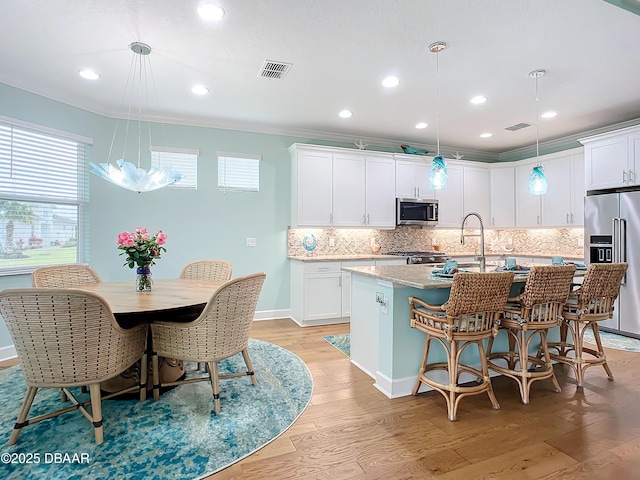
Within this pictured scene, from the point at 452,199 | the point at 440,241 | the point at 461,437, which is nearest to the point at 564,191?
the point at 452,199

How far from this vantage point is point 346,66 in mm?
3137

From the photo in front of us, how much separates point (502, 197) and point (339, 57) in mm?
4375

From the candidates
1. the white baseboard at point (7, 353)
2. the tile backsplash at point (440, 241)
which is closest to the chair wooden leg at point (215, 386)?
the white baseboard at point (7, 353)

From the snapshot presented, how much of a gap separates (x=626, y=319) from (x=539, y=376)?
8.48 feet

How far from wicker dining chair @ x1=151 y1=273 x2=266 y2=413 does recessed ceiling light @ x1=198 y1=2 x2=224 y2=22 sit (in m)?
1.83

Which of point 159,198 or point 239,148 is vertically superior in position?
point 239,148

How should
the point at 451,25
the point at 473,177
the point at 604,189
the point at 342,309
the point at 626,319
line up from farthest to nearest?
the point at 473,177
the point at 342,309
the point at 604,189
the point at 626,319
the point at 451,25

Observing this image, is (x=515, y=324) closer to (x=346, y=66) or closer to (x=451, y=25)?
(x=451, y=25)

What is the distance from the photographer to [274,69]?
320 centimetres

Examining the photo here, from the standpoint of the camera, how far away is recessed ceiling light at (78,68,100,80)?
3.22m

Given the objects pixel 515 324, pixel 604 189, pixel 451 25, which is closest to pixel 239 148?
pixel 451 25

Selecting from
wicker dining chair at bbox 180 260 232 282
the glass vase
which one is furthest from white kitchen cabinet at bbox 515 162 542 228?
the glass vase

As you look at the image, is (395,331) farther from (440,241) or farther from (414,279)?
(440,241)

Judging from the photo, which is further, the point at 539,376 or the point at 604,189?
the point at 604,189
